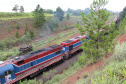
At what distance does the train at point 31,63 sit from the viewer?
10500 millimetres

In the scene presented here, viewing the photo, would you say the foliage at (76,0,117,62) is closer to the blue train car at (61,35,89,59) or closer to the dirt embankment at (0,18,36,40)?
the blue train car at (61,35,89,59)

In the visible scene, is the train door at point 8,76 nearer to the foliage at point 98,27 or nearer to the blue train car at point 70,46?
the foliage at point 98,27

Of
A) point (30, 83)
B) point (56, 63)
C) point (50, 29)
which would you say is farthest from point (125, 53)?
point (50, 29)

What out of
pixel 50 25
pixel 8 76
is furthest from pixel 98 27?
pixel 50 25

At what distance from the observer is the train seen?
34.4 feet

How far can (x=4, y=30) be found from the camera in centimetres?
3275

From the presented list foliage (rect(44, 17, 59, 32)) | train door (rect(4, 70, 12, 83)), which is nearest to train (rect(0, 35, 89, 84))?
train door (rect(4, 70, 12, 83))

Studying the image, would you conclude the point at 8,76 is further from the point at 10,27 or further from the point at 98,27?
the point at 10,27

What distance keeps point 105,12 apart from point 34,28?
34.9 m

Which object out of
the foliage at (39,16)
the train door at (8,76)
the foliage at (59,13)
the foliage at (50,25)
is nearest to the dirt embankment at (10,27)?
the foliage at (39,16)

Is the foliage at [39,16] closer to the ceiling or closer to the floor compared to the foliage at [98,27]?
closer to the ceiling

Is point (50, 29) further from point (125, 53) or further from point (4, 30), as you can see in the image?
point (125, 53)

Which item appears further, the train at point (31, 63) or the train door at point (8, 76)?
the train at point (31, 63)

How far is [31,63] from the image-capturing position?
1314 cm
